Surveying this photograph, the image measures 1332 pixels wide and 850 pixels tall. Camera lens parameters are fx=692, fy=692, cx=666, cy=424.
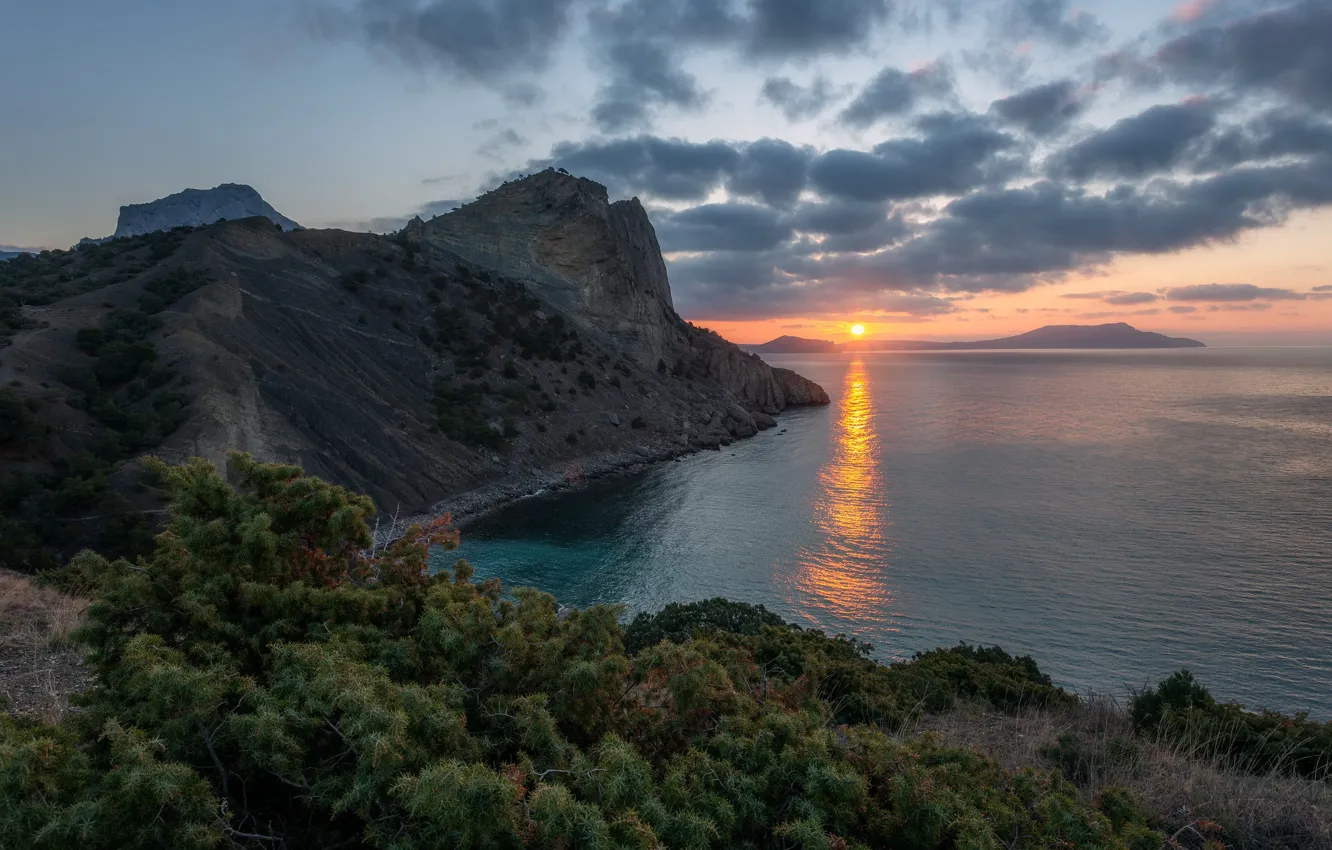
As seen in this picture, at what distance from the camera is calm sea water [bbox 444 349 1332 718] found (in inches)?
944

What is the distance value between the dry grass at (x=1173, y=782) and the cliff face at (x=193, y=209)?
472ft

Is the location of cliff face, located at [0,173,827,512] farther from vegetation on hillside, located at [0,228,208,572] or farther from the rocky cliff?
vegetation on hillside, located at [0,228,208,572]

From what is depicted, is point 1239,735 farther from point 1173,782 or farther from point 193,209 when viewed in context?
point 193,209

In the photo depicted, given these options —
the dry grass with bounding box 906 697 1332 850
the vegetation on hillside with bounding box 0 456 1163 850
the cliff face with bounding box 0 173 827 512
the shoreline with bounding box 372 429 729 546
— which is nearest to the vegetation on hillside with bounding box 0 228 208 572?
the cliff face with bounding box 0 173 827 512

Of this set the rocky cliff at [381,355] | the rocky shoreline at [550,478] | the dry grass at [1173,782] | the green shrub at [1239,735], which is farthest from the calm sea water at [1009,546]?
the dry grass at [1173,782]

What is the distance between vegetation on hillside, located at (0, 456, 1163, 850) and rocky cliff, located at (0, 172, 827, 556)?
27.8m

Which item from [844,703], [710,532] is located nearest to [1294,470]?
[710,532]

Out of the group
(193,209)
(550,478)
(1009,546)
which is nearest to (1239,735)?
(1009,546)

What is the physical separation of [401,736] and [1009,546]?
3482cm

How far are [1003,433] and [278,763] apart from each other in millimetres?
72719

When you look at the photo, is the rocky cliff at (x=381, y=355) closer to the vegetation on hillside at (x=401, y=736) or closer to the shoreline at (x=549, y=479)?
the shoreline at (x=549, y=479)

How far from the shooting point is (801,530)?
38.4 metres

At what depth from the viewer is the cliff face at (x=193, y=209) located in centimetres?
13512

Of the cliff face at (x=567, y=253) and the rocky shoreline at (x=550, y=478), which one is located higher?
the cliff face at (x=567, y=253)
